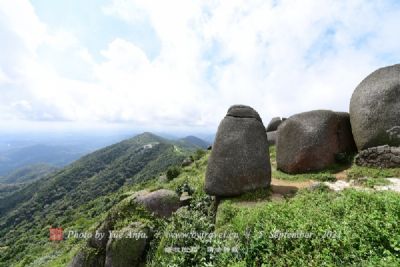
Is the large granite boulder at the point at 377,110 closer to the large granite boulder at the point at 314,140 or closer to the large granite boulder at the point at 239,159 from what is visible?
the large granite boulder at the point at 314,140

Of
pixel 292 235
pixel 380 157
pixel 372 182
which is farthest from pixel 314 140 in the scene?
pixel 292 235

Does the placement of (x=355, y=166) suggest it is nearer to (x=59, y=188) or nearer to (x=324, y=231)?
(x=324, y=231)

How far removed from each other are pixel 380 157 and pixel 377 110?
2926 millimetres

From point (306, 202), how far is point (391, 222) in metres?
3.83

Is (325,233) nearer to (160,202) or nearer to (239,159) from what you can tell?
(239,159)

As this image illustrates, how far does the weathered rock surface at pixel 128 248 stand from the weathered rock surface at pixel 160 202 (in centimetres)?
170

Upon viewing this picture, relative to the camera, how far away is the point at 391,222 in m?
6.33

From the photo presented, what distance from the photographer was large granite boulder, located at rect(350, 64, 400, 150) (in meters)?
15.3

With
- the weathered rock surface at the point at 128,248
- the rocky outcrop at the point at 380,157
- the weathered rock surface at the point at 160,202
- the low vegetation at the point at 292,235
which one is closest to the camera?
the low vegetation at the point at 292,235

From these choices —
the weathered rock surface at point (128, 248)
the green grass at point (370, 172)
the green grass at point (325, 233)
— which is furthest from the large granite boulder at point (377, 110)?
the weathered rock surface at point (128, 248)

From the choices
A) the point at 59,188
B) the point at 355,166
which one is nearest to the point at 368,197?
the point at 355,166

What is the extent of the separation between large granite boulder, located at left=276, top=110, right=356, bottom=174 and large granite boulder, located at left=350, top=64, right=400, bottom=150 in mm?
995

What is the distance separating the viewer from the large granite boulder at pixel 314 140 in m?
17.0

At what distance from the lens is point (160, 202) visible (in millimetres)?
14422
